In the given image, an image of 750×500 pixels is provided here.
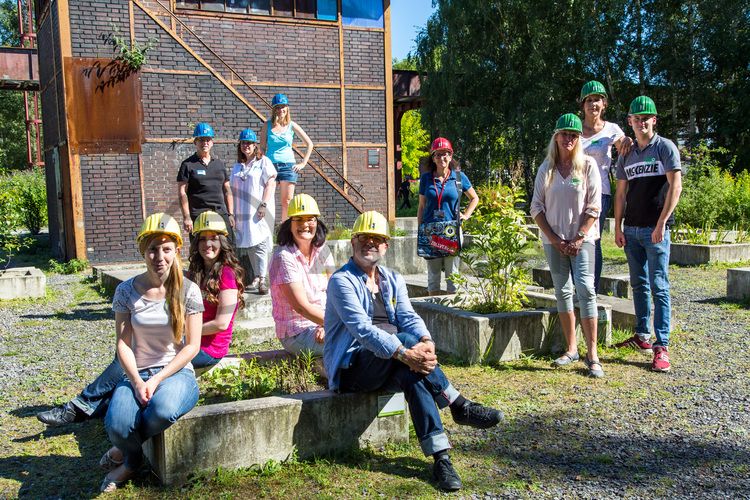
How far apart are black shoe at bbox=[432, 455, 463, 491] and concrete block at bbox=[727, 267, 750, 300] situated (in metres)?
6.32

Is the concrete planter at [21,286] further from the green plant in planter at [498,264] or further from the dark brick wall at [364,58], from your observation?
the dark brick wall at [364,58]

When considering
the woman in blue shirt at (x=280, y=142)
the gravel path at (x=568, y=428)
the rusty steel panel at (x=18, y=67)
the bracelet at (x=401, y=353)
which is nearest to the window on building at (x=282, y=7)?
the rusty steel panel at (x=18, y=67)

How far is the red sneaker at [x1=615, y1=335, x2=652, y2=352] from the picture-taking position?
19.7 feet

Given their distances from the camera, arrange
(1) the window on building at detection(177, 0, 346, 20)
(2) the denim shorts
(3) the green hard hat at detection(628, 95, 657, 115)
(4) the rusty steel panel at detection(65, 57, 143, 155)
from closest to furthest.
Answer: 1. (3) the green hard hat at detection(628, 95, 657, 115)
2. (2) the denim shorts
3. (4) the rusty steel panel at detection(65, 57, 143, 155)
4. (1) the window on building at detection(177, 0, 346, 20)

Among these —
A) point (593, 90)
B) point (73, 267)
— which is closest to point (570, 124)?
point (593, 90)

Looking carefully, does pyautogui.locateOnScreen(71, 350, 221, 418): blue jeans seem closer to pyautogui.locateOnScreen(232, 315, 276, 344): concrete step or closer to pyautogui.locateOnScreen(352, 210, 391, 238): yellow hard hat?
pyautogui.locateOnScreen(352, 210, 391, 238): yellow hard hat

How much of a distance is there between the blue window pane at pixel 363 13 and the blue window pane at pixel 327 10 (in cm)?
20

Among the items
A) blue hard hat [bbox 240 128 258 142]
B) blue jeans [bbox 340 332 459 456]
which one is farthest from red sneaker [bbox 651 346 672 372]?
blue hard hat [bbox 240 128 258 142]

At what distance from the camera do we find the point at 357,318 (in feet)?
12.6

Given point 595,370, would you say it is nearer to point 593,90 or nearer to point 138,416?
point 593,90

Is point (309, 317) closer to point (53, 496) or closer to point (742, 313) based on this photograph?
point (53, 496)

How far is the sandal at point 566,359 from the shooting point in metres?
5.72

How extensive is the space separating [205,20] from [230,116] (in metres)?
2.21

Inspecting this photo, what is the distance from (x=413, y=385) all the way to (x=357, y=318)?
47 cm
